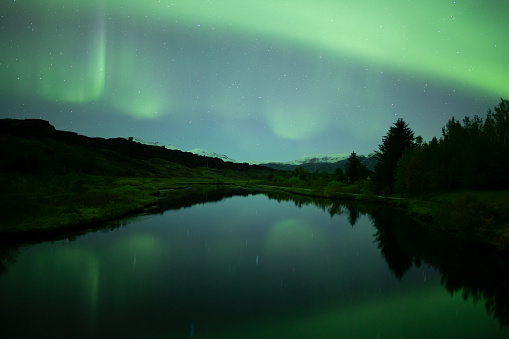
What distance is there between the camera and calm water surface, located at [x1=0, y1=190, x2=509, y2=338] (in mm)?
10609

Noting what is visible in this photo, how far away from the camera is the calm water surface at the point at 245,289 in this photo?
10.6 m

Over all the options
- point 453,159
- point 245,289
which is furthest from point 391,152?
point 245,289

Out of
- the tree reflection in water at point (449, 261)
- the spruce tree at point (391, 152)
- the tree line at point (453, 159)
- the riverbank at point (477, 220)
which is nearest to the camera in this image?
the tree reflection in water at point (449, 261)

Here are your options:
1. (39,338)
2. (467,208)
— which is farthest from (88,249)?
(467,208)

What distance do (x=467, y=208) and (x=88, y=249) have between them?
2832 centimetres

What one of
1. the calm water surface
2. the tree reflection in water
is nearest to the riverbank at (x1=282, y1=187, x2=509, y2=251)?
the tree reflection in water

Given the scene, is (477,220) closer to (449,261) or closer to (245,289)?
(449,261)

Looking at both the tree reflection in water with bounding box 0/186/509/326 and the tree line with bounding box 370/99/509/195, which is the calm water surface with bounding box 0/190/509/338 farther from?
the tree line with bounding box 370/99/509/195

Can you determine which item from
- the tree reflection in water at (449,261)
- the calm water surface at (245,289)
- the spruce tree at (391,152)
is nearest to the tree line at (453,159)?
the spruce tree at (391,152)

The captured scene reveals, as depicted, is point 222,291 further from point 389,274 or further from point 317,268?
point 389,274

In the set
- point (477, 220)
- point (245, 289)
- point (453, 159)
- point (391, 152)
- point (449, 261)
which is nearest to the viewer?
point (245, 289)

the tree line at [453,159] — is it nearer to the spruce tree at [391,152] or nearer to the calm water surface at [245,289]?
the spruce tree at [391,152]

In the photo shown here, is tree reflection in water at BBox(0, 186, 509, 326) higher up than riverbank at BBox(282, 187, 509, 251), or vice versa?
riverbank at BBox(282, 187, 509, 251)

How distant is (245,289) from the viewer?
1423cm
